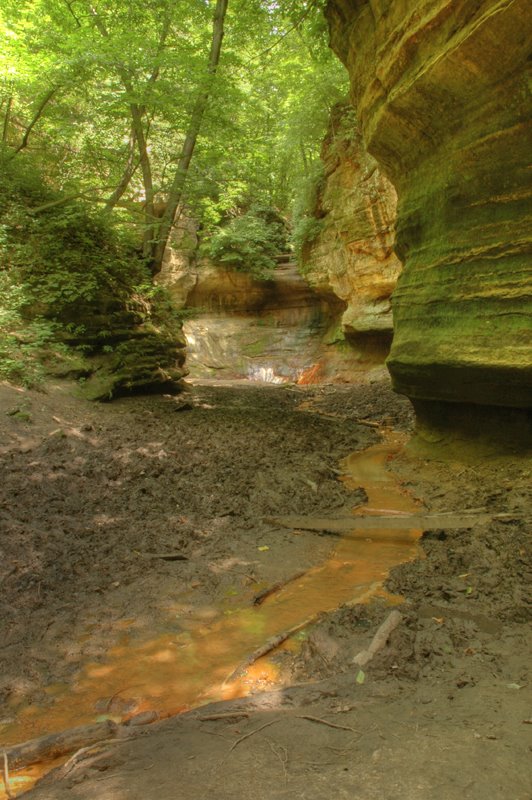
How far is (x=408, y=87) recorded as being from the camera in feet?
23.2

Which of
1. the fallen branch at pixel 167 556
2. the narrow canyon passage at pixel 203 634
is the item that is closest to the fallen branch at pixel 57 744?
the narrow canyon passage at pixel 203 634

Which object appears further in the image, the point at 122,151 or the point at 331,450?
the point at 122,151

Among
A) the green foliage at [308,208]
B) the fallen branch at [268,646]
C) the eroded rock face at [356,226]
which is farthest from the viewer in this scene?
the green foliage at [308,208]

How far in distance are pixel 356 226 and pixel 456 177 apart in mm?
12172

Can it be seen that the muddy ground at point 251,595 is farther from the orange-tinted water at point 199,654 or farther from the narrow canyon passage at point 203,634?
the orange-tinted water at point 199,654

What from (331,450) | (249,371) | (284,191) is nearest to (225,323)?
Answer: (249,371)

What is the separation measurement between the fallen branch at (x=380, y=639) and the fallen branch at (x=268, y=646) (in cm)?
68

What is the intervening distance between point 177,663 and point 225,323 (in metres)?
24.9

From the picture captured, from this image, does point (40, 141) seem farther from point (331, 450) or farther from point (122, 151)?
point (331, 450)

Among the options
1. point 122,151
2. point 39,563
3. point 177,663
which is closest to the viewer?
point 177,663

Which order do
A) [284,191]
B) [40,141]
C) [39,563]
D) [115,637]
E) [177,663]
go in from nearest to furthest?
1. [177,663]
2. [115,637]
3. [39,563]
4. [40,141]
5. [284,191]

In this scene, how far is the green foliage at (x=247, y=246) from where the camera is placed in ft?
85.5

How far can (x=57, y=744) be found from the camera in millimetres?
2766

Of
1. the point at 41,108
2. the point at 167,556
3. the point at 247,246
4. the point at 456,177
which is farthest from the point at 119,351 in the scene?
the point at 247,246
